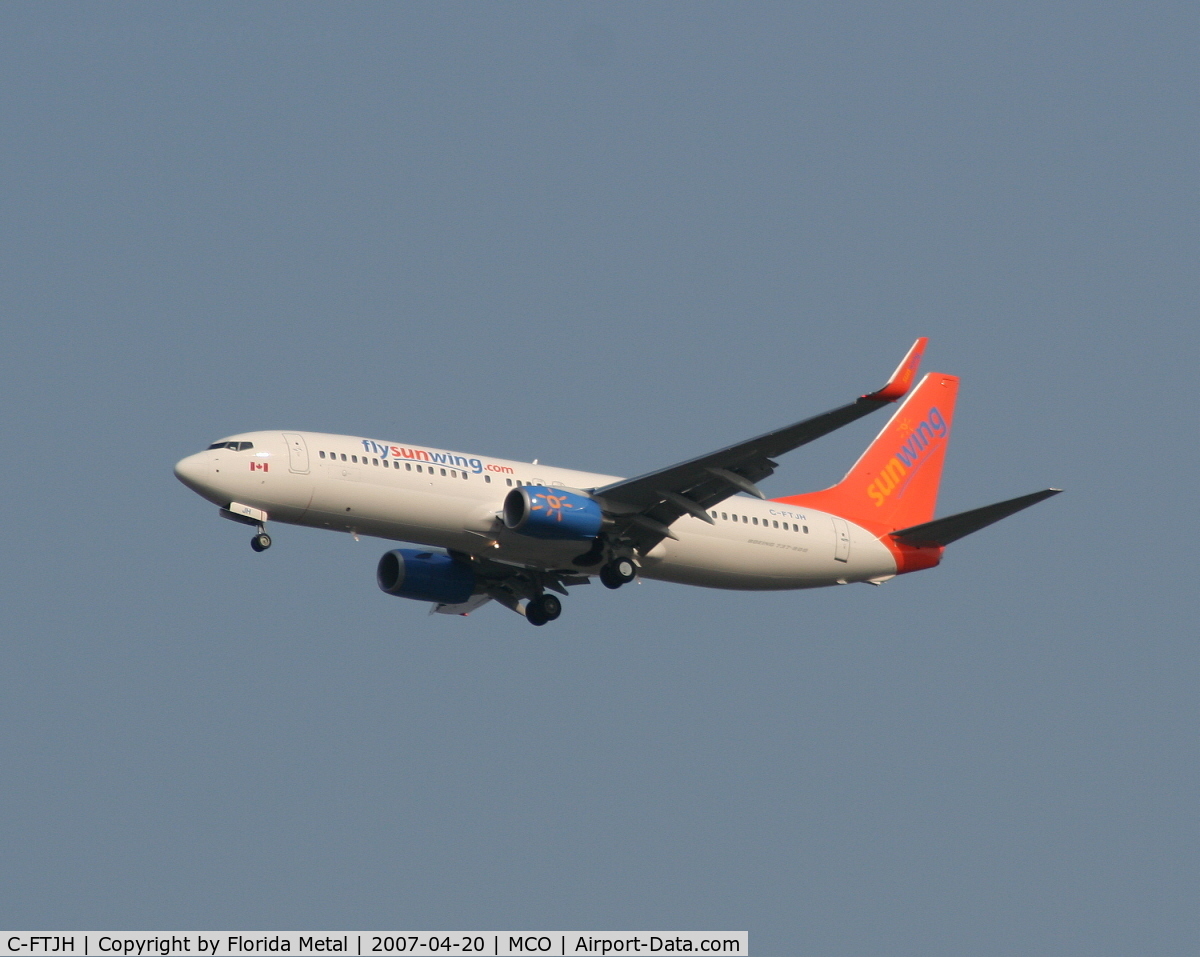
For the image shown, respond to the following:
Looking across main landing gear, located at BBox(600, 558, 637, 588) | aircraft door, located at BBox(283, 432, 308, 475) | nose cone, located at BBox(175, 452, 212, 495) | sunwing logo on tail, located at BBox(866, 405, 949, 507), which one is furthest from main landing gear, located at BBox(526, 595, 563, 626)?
nose cone, located at BBox(175, 452, 212, 495)

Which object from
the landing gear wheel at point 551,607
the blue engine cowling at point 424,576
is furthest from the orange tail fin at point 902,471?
the blue engine cowling at point 424,576

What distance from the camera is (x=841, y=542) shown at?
169 ft

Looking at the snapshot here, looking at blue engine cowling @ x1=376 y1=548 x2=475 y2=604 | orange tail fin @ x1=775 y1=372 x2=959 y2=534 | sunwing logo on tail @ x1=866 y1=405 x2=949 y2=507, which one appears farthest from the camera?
sunwing logo on tail @ x1=866 y1=405 x2=949 y2=507

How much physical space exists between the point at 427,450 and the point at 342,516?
298cm

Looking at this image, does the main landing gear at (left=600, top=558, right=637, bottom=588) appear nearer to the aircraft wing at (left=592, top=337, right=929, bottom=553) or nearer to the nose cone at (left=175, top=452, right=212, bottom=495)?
the aircraft wing at (left=592, top=337, right=929, bottom=553)

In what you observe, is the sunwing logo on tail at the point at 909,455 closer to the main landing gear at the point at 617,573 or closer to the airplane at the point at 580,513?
the airplane at the point at 580,513

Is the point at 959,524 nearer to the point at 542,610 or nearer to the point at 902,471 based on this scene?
the point at 902,471

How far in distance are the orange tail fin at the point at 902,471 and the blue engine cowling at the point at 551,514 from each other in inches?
332

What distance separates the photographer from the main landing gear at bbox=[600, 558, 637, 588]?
4772cm

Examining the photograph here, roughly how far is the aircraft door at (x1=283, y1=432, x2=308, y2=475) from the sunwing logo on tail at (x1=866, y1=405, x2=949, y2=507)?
1825 centimetres

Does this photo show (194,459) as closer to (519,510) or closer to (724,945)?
(519,510)

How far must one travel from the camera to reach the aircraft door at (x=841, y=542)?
5128cm

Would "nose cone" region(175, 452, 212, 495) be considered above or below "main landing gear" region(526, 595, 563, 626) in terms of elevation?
above

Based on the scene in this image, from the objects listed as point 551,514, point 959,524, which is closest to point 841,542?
point 959,524
